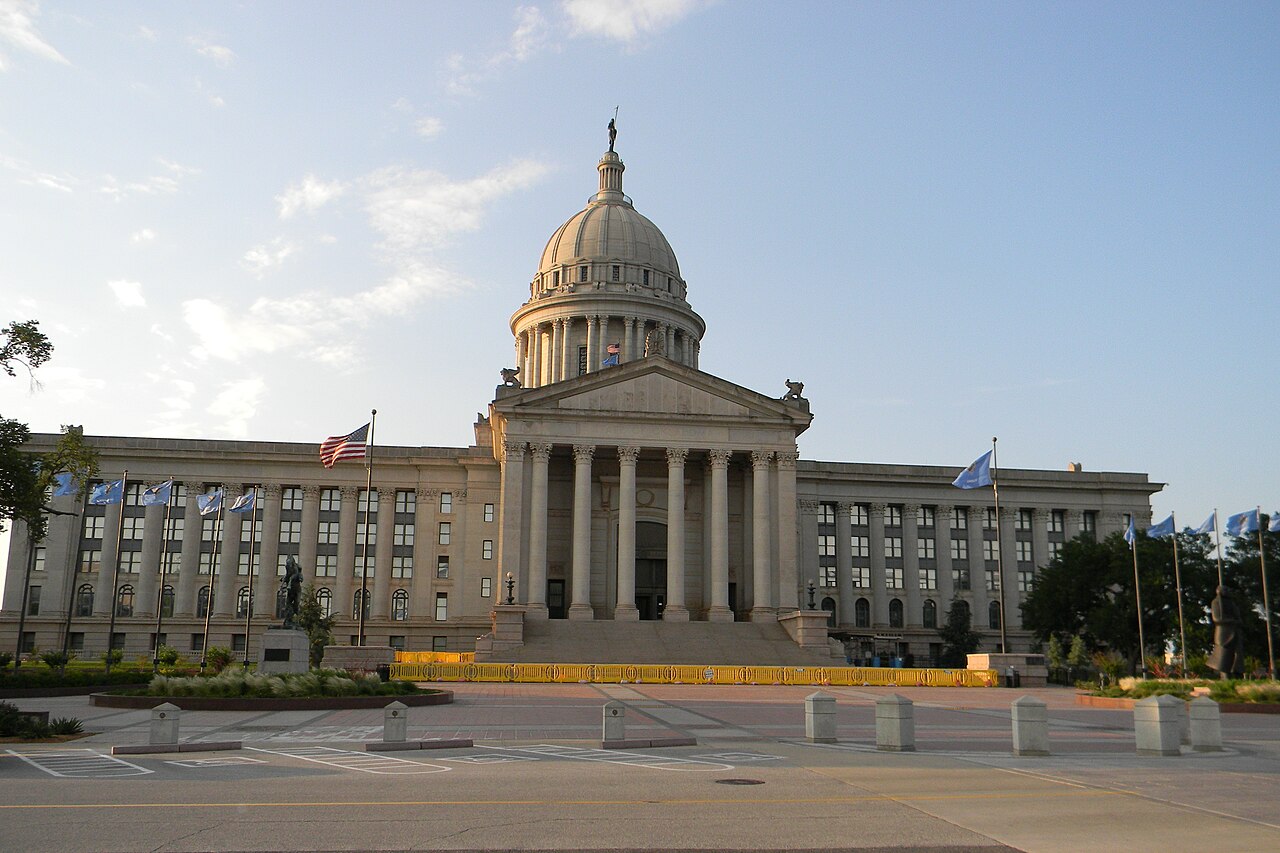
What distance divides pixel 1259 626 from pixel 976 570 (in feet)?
83.0

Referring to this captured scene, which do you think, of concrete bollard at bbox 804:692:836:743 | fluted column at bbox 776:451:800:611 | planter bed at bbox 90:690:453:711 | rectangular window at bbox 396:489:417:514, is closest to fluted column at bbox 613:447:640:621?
fluted column at bbox 776:451:800:611

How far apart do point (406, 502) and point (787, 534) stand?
100 feet

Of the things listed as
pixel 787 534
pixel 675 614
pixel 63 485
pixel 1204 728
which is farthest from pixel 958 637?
pixel 1204 728

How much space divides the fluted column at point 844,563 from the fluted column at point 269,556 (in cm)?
4080

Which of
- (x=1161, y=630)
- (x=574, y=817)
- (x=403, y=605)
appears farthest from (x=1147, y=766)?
(x=403, y=605)

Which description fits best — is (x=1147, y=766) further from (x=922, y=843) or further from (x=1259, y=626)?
(x=1259, y=626)

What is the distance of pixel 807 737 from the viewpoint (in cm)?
2303

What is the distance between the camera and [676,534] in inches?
2704

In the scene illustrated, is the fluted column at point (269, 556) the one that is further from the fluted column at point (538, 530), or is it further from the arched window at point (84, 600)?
the fluted column at point (538, 530)

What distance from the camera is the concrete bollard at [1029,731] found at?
20.1 m

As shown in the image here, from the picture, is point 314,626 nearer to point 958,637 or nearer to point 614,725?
point 614,725

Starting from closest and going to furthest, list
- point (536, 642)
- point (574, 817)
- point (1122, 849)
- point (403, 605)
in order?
1. point (1122, 849)
2. point (574, 817)
3. point (536, 642)
4. point (403, 605)

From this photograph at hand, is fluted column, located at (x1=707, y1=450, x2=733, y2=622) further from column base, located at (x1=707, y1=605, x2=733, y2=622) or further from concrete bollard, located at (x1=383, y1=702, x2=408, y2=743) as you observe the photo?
concrete bollard, located at (x1=383, y1=702, x2=408, y2=743)

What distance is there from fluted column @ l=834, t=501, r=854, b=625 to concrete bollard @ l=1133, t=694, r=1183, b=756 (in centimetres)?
6454
